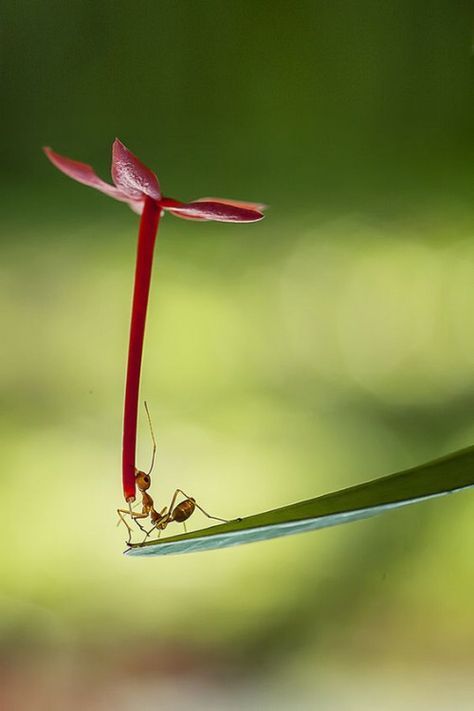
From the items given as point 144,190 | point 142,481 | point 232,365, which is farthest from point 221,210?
point 232,365

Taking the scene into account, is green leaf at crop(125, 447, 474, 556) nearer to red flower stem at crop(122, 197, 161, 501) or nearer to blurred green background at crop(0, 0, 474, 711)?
red flower stem at crop(122, 197, 161, 501)

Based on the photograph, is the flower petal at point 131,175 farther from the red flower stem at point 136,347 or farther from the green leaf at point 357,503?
the green leaf at point 357,503

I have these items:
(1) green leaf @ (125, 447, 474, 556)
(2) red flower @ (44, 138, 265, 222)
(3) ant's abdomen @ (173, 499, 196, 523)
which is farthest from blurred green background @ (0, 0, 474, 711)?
(1) green leaf @ (125, 447, 474, 556)

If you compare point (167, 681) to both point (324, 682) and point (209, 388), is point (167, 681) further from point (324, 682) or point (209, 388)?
point (209, 388)

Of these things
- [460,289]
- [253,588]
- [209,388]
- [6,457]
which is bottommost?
[253,588]

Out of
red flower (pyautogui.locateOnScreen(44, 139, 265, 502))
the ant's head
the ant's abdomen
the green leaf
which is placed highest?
red flower (pyautogui.locateOnScreen(44, 139, 265, 502))

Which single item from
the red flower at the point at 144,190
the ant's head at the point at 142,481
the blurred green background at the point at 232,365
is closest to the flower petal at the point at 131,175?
the red flower at the point at 144,190

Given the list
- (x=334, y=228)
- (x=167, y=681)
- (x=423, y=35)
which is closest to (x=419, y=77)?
(x=423, y=35)
